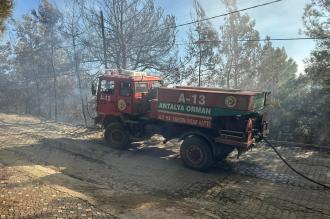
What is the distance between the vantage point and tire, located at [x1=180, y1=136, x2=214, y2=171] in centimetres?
1059

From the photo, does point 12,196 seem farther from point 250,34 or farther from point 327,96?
point 250,34

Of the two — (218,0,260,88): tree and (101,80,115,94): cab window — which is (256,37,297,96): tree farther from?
(101,80,115,94): cab window

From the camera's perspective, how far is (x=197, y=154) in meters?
10.8

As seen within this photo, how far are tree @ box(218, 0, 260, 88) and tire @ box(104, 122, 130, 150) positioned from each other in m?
13.5

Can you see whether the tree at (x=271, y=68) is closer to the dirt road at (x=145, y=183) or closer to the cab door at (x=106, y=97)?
the dirt road at (x=145, y=183)

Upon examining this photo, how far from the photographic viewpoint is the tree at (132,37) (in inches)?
884

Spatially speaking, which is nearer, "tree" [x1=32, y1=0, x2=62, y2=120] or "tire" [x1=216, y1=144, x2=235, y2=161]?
"tire" [x1=216, y1=144, x2=235, y2=161]

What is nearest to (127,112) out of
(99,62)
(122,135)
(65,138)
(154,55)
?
(122,135)

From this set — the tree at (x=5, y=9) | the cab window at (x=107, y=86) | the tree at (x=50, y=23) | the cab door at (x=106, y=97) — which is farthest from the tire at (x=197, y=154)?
the tree at (x=50, y=23)

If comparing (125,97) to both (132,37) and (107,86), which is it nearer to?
(107,86)

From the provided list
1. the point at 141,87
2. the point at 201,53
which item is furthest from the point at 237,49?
the point at 141,87

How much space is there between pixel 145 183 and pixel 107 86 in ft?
16.4

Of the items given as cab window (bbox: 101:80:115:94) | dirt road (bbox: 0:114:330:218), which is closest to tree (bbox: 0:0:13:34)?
dirt road (bbox: 0:114:330:218)

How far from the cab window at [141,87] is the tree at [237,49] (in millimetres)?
12755
